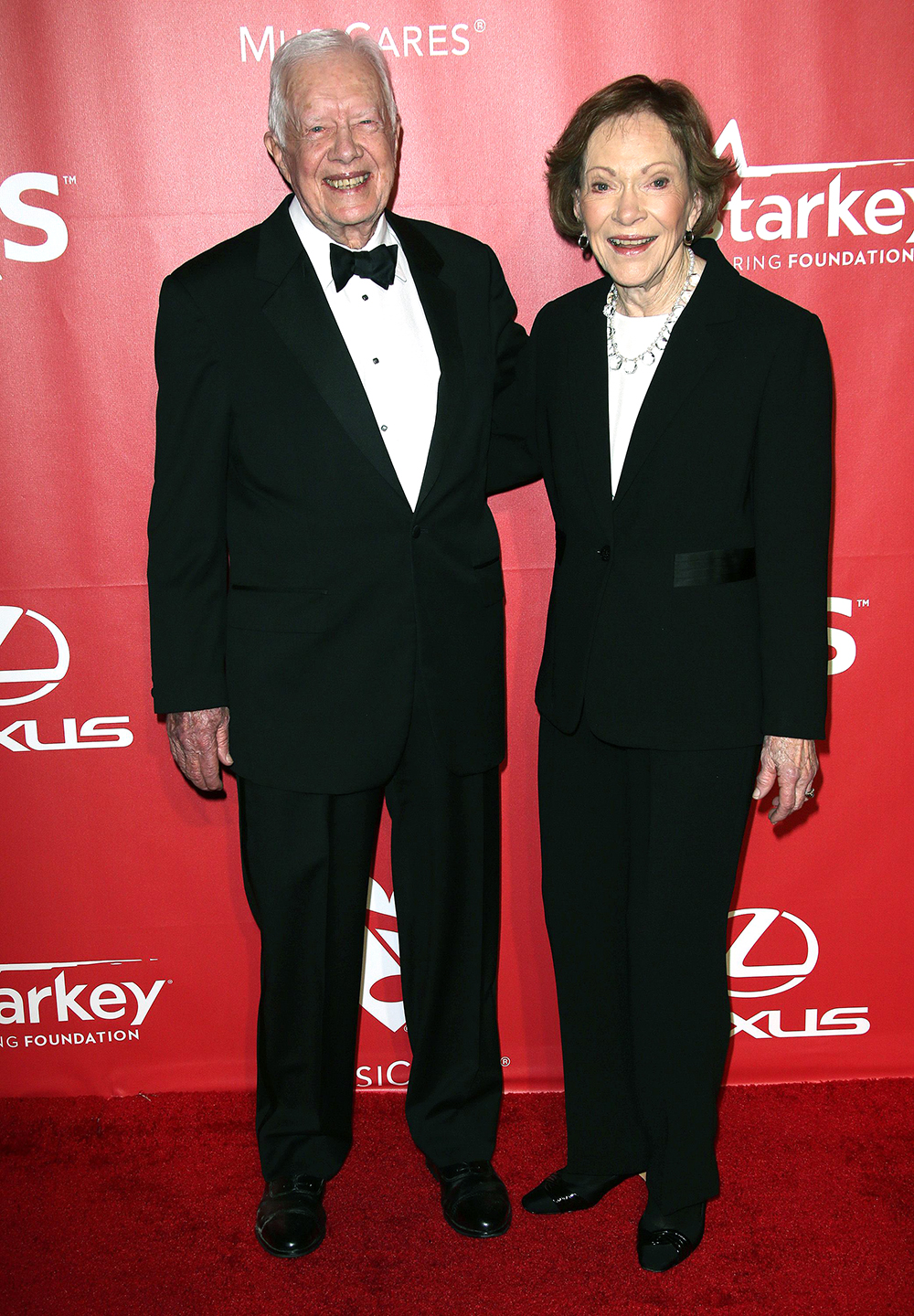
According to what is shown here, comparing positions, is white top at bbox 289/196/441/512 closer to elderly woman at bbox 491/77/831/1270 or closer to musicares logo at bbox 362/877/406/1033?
elderly woman at bbox 491/77/831/1270

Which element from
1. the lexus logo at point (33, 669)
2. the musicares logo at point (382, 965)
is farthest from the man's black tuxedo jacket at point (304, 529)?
the musicares logo at point (382, 965)

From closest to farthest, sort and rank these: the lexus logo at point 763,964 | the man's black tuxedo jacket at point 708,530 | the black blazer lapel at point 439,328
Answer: the man's black tuxedo jacket at point 708,530
the black blazer lapel at point 439,328
the lexus logo at point 763,964

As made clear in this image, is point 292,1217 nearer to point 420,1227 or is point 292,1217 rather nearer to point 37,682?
point 420,1227

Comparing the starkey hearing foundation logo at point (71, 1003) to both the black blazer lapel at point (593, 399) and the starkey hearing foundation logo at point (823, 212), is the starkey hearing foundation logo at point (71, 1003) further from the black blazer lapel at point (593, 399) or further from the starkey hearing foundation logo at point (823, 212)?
the starkey hearing foundation logo at point (823, 212)

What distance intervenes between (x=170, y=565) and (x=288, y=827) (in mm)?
499

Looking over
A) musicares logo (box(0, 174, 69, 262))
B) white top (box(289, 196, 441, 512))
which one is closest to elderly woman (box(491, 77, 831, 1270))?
white top (box(289, 196, 441, 512))

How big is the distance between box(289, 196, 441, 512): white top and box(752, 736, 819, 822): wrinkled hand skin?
2.38 feet

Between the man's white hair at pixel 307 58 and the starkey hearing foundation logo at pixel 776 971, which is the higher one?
the man's white hair at pixel 307 58

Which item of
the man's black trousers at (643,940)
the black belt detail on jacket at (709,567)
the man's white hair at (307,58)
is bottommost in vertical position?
the man's black trousers at (643,940)

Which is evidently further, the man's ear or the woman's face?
the man's ear

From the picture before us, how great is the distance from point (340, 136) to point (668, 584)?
0.89 m

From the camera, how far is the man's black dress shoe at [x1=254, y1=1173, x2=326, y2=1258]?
195cm

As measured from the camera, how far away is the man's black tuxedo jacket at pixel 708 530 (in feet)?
5.55

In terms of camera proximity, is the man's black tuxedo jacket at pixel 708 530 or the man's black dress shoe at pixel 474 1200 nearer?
the man's black tuxedo jacket at pixel 708 530
